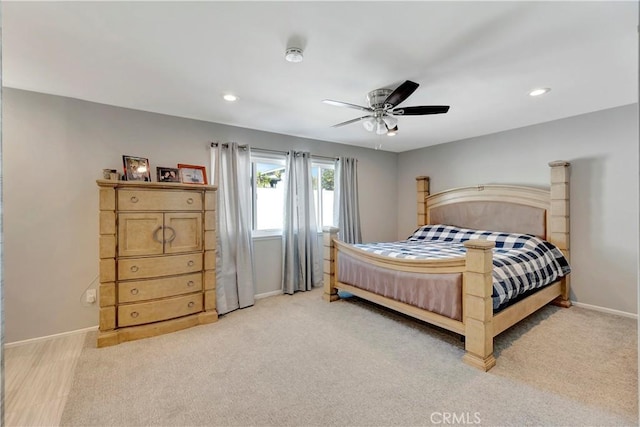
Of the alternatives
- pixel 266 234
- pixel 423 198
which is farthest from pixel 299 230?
pixel 423 198

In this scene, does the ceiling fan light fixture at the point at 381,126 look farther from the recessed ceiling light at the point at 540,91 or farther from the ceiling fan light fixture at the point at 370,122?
the recessed ceiling light at the point at 540,91

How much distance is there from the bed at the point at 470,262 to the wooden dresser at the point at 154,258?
4.90 ft

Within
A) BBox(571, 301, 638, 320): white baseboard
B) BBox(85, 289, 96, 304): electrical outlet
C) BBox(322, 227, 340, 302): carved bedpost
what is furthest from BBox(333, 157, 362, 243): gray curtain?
BBox(85, 289, 96, 304): electrical outlet

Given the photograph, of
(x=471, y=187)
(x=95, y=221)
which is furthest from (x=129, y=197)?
(x=471, y=187)

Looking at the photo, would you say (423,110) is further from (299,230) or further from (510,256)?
(299,230)

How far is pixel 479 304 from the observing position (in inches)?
84.2

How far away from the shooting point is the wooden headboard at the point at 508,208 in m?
3.30

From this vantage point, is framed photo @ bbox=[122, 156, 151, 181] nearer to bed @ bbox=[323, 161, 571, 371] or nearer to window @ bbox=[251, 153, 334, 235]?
window @ bbox=[251, 153, 334, 235]

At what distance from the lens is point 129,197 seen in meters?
2.62

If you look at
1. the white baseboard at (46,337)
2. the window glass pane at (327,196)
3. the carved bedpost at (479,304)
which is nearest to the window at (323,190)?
the window glass pane at (327,196)

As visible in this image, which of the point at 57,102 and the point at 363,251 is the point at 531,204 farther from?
the point at 57,102

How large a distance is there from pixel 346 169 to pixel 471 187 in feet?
6.10

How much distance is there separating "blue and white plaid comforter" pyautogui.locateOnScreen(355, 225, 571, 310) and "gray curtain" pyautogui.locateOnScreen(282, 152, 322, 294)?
3.65 ft

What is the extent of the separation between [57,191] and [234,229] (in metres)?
1.69
